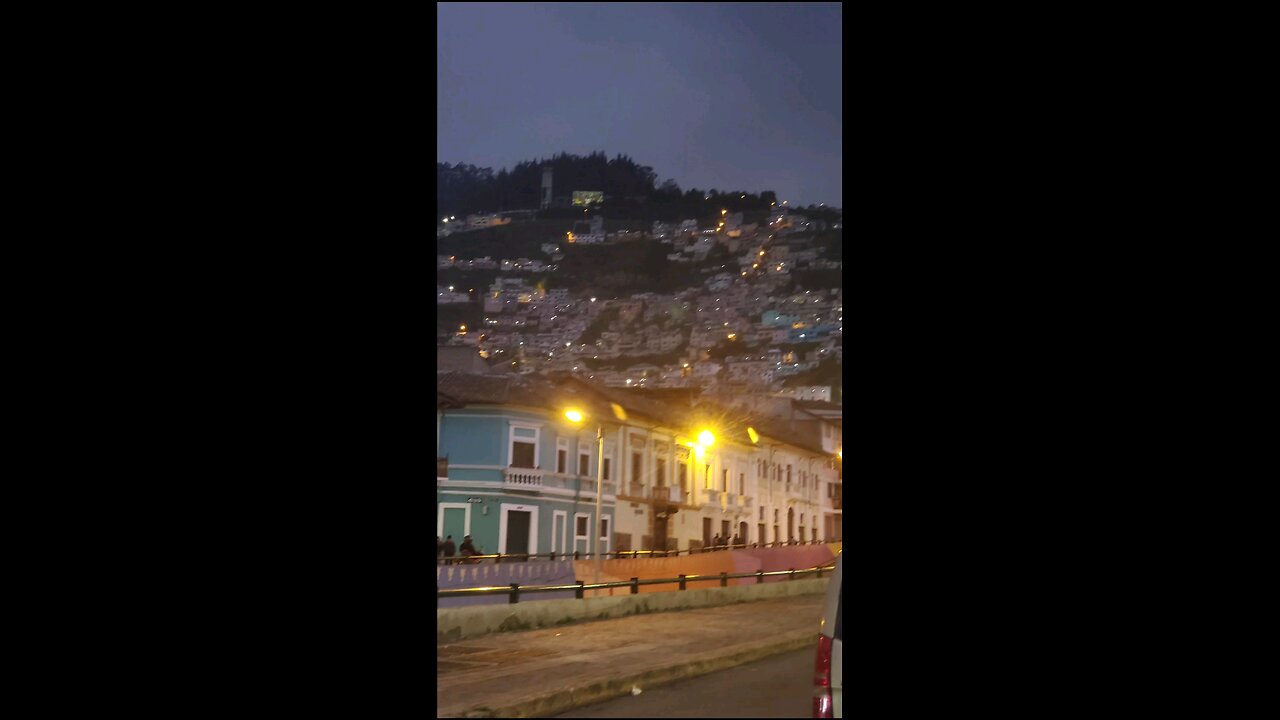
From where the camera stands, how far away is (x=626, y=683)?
3318 millimetres

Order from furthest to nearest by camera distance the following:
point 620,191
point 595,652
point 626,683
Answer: point 626,683, point 595,652, point 620,191

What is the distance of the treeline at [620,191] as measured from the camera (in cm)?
271

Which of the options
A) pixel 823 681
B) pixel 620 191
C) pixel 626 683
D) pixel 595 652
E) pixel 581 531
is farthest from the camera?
pixel 626 683

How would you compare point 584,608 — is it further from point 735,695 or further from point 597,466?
point 735,695

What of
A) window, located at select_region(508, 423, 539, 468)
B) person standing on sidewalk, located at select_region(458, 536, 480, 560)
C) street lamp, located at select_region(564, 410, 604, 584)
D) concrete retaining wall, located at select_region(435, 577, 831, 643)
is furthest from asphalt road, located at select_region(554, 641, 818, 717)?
window, located at select_region(508, 423, 539, 468)

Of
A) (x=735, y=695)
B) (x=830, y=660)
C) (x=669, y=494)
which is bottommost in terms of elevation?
(x=735, y=695)

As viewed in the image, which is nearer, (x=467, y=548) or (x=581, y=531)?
(x=467, y=548)

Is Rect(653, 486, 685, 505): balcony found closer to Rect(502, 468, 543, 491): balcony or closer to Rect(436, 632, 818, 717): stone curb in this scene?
Rect(502, 468, 543, 491): balcony

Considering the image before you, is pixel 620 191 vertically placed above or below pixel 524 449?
above

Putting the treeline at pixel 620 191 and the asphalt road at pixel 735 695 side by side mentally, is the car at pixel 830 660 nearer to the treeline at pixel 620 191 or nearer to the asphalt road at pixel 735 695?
the asphalt road at pixel 735 695

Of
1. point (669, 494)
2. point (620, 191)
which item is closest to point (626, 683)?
point (669, 494)

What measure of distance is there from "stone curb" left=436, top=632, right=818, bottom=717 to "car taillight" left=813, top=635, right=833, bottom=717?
0.15m

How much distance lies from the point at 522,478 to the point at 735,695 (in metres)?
1.39
